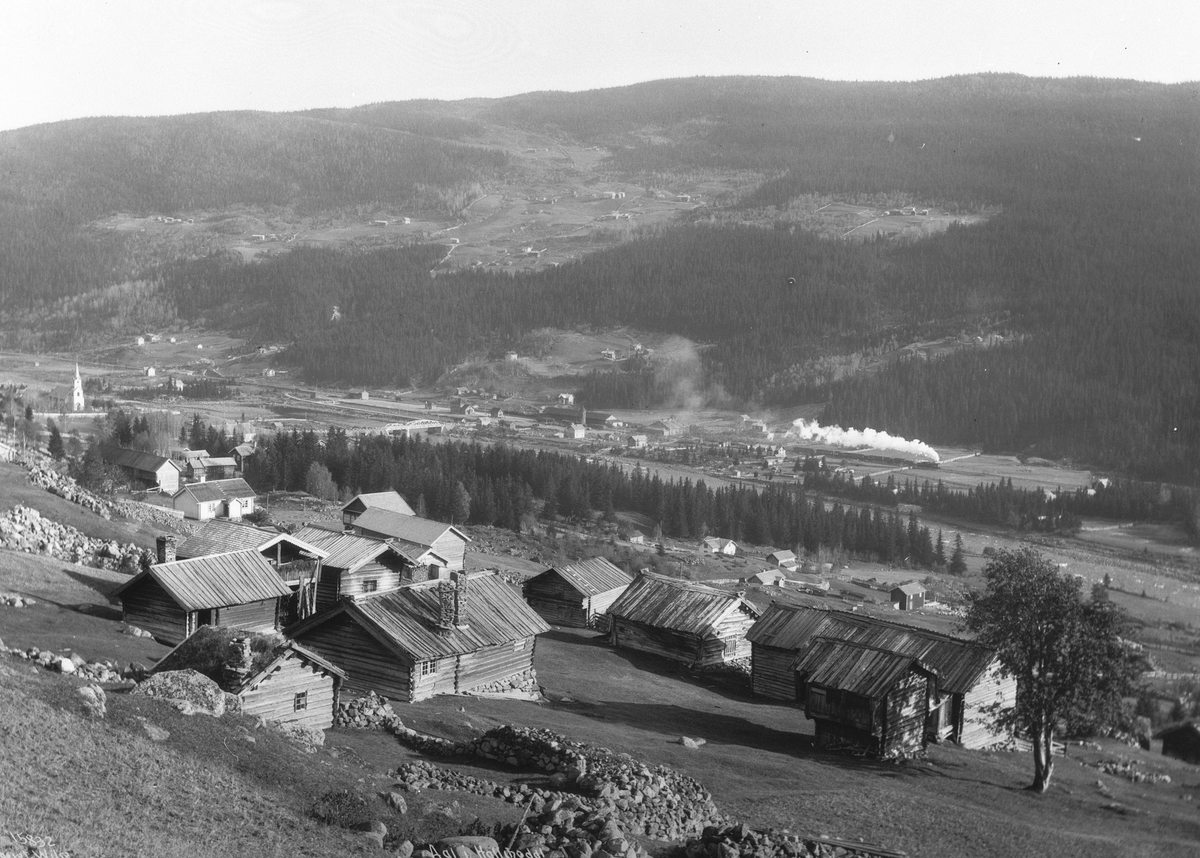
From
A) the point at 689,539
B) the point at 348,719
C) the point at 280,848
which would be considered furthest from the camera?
the point at 689,539

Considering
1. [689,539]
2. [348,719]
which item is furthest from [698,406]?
[348,719]

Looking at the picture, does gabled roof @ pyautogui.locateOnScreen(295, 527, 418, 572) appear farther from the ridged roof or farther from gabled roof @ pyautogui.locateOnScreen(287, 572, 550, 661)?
the ridged roof

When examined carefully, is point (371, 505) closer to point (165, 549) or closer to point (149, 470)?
point (149, 470)

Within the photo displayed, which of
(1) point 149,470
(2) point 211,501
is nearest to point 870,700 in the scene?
(2) point 211,501

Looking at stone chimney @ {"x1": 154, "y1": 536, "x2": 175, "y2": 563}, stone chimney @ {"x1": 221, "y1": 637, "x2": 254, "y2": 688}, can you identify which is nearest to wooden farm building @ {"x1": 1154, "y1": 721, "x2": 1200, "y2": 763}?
stone chimney @ {"x1": 221, "y1": 637, "x2": 254, "y2": 688}

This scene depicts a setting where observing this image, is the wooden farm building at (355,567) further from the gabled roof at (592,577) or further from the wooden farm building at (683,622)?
the wooden farm building at (683,622)

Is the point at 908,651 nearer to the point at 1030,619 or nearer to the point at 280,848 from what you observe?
the point at 1030,619

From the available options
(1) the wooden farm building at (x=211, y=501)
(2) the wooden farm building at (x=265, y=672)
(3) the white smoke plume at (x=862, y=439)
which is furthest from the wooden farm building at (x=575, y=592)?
(3) the white smoke plume at (x=862, y=439)
